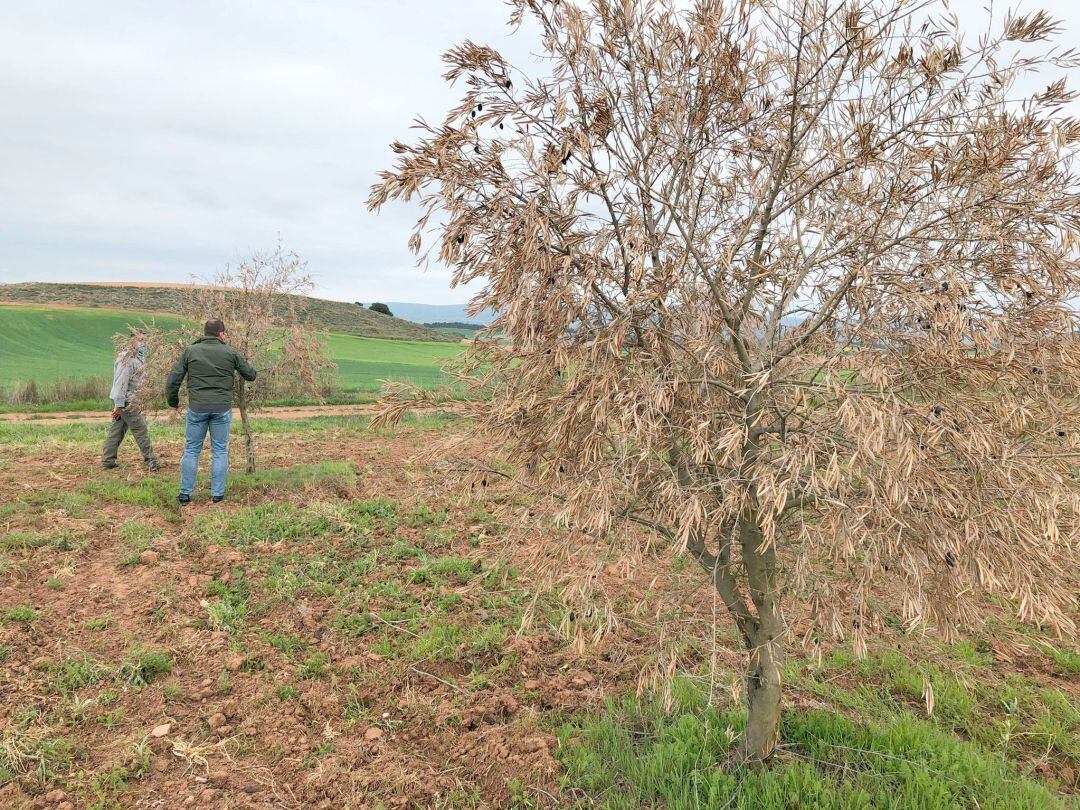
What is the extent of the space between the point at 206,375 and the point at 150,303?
58.3 m

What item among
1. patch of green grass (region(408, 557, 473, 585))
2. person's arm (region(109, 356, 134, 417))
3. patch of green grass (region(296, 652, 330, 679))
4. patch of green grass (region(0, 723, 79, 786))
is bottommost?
patch of green grass (region(0, 723, 79, 786))

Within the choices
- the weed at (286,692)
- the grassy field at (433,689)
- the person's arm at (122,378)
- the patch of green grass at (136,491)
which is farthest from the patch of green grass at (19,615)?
the person's arm at (122,378)

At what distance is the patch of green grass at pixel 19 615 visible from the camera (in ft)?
16.5

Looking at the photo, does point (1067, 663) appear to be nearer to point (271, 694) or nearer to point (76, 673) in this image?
point (271, 694)

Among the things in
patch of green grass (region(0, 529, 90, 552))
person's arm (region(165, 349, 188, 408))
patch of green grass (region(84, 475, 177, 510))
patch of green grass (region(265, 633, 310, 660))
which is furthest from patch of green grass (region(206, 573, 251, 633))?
person's arm (region(165, 349, 188, 408))

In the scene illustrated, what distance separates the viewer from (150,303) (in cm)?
5566

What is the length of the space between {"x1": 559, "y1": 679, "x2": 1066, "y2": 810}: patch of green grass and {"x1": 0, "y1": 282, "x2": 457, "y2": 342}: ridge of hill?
1833 inches

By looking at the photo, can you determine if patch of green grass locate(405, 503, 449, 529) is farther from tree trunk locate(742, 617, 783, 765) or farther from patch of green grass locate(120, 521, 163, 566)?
tree trunk locate(742, 617, 783, 765)

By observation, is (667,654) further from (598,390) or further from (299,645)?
(299,645)

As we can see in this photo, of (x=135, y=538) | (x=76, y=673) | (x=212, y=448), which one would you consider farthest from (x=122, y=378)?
(x=76, y=673)

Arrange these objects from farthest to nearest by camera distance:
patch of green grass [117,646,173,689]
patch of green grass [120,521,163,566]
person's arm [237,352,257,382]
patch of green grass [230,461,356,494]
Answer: patch of green grass [230,461,356,494], person's arm [237,352,257,382], patch of green grass [120,521,163,566], patch of green grass [117,646,173,689]

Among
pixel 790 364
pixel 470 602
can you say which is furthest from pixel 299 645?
pixel 790 364

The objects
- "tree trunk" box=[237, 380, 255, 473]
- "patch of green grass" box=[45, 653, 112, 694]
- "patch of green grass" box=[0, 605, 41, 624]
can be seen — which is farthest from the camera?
"tree trunk" box=[237, 380, 255, 473]

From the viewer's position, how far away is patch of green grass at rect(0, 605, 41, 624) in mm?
5043
